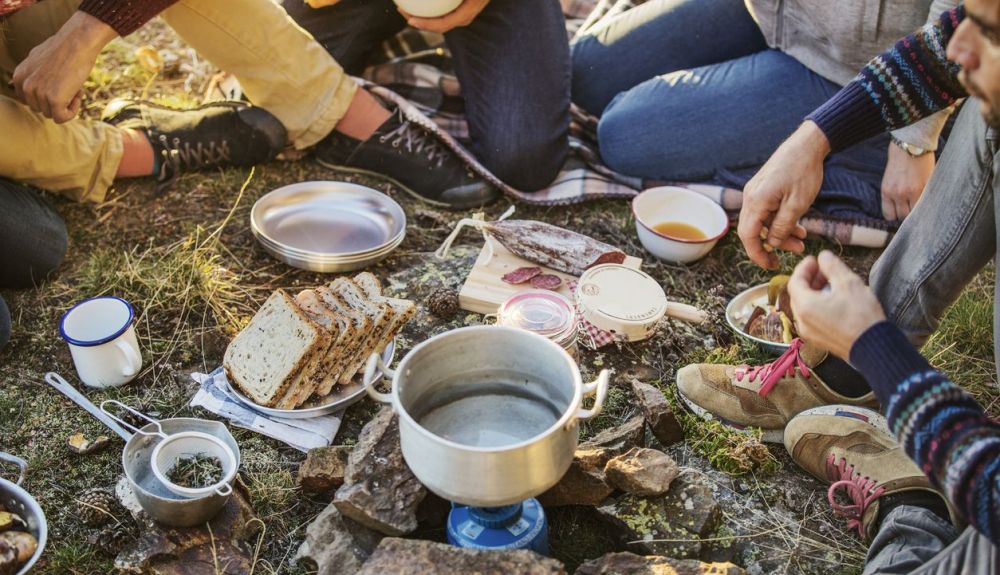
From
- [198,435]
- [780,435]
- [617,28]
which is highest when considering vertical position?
[617,28]

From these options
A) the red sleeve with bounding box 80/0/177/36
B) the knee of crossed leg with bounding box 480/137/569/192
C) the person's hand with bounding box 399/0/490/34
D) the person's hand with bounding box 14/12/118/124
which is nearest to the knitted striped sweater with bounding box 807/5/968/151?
the knee of crossed leg with bounding box 480/137/569/192

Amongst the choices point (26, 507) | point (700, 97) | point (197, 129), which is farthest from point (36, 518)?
point (700, 97)

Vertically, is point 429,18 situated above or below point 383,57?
above

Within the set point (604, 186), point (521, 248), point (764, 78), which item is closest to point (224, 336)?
point (521, 248)

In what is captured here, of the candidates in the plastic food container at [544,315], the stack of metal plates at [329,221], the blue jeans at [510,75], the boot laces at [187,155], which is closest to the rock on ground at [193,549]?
the plastic food container at [544,315]

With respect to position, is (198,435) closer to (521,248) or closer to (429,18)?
(521,248)

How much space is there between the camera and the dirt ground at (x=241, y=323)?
2.21m

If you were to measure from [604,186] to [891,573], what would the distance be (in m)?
2.10

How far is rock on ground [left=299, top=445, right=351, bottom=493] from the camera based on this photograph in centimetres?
222

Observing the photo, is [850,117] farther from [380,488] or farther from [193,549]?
[193,549]

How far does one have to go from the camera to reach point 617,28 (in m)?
3.81

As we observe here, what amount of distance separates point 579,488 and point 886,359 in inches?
35.7

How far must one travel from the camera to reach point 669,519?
6.99 feet

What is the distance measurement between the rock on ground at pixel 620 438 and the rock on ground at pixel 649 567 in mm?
407
